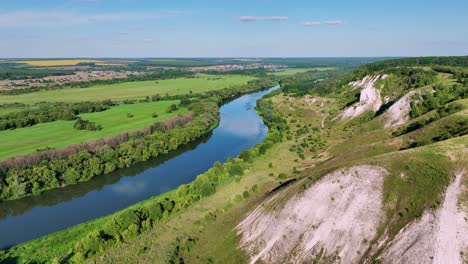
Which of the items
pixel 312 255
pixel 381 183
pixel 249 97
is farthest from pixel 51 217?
pixel 249 97

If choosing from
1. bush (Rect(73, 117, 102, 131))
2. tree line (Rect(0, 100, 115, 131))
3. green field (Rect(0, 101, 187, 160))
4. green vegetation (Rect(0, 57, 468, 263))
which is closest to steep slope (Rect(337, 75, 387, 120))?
green vegetation (Rect(0, 57, 468, 263))

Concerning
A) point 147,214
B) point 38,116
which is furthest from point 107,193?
point 38,116

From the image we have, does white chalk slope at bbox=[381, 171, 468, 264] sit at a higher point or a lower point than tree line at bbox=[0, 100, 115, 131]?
higher

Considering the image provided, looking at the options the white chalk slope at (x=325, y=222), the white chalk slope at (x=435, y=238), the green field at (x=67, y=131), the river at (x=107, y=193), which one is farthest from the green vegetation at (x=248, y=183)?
the green field at (x=67, y=131)

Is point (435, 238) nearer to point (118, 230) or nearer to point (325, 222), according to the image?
point (325, 222)

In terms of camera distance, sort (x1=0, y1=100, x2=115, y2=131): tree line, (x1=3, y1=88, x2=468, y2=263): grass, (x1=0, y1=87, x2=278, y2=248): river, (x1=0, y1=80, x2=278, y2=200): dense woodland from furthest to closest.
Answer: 1. (x1=0, y1=100, x2=115, y2=131): tree line
2. (x1=0, y1=80, x2=278, y2=200): dense woodland
3. (x1=0, y1=87, x2=278, y2=248): river
4. (x1=3, y1=88, x2=468, y2=263): grass

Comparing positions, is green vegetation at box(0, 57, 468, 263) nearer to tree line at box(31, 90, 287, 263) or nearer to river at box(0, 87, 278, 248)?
tree line at box(31, 90, 287, 263)
